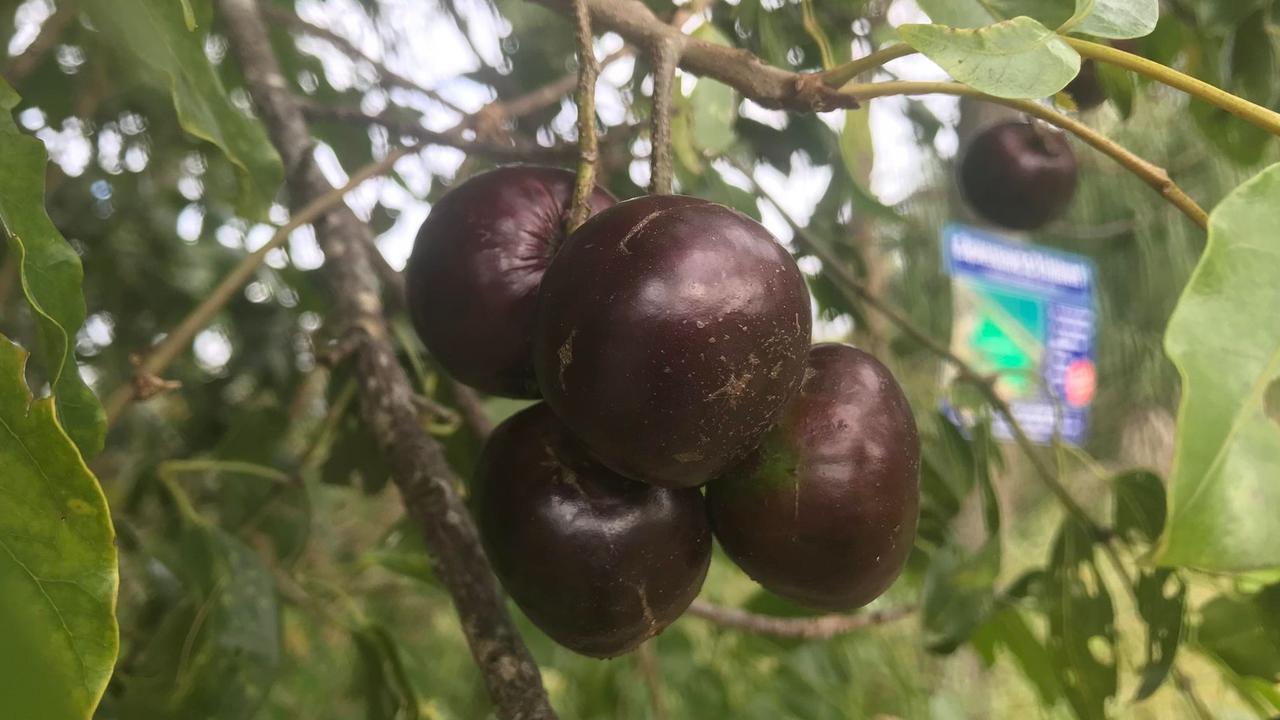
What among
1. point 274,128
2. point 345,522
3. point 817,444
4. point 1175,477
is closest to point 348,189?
point 274,128

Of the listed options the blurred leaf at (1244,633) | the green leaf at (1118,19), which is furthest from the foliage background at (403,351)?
the green leaf at (1118,19)

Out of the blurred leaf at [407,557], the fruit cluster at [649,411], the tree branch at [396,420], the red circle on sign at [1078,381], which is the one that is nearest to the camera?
the fruit cluster at [649,411]

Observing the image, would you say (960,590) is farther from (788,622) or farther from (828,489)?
(828,489)

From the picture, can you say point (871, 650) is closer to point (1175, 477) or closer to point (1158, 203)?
point (1158, 203)

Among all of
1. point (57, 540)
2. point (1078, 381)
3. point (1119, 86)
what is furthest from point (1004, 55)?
point (1078, 381)

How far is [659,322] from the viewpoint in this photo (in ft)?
1.18

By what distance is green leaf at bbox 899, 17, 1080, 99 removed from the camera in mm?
357

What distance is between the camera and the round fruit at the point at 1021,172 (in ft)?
3.35

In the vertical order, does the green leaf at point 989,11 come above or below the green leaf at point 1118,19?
below

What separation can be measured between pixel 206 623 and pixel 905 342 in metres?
0.83

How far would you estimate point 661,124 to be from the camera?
1.41 feet

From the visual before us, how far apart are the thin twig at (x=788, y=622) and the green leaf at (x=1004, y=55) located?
1.89ft

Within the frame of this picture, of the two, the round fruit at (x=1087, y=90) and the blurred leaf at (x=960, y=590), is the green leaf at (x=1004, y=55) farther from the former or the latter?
the round fruit at (x=1087, y=90)

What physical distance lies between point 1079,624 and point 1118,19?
1.76 feet
